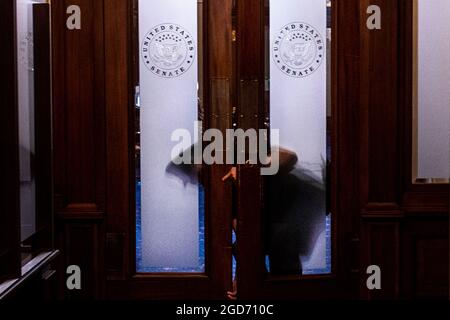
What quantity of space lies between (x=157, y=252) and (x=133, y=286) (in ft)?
0.78

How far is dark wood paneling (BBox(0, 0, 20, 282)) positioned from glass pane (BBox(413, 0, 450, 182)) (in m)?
2.17

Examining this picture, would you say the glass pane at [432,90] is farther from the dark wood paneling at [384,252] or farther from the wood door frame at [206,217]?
the wood door frame at [206,217]

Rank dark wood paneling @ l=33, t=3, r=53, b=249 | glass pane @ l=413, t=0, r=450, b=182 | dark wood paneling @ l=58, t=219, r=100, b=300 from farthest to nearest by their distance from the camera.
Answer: dark wood paneling @ l=58, t=219, r=100, b=300 < glass pane @ l=413, t=0, r=450, b=182 < dark wood paneling @ l=33, t=3, r=53, b=249

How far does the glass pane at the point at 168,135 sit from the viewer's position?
3.49m

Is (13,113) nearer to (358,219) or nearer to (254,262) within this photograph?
(254,262)

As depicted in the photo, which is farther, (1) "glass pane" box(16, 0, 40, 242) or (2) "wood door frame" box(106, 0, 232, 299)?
(2) "wood door frame" box(106, 0, 232, 299)

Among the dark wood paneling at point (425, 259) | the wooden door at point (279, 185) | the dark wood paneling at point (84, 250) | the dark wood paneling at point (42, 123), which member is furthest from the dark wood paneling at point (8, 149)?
the dark wood paneling at point (425, 259)

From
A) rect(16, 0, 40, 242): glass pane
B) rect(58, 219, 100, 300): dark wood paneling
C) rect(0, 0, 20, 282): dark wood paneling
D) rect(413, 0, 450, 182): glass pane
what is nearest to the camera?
rect(0, 0, 20, 282): dark wood paneling

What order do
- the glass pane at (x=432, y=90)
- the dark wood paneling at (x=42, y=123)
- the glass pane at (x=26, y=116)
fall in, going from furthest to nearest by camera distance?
the glass pane at (x=432, y=90)
the dark wood paneling at (x=42, y=123)
the glass pane at (x=26, y=116)

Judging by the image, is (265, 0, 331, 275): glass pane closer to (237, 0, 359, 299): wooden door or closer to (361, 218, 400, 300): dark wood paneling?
(237, 0, 359, 299): wooden door

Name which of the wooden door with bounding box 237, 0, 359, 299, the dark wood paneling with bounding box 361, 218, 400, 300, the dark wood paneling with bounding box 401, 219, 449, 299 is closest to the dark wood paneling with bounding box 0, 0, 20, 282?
the wooden door with bounding box 237, 0, 359, 299

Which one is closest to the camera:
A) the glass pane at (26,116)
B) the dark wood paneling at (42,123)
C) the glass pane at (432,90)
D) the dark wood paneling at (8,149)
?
the dark wood paneling at (8,149)

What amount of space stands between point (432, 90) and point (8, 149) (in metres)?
2.30

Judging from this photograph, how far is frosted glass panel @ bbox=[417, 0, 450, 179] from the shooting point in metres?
3.37
